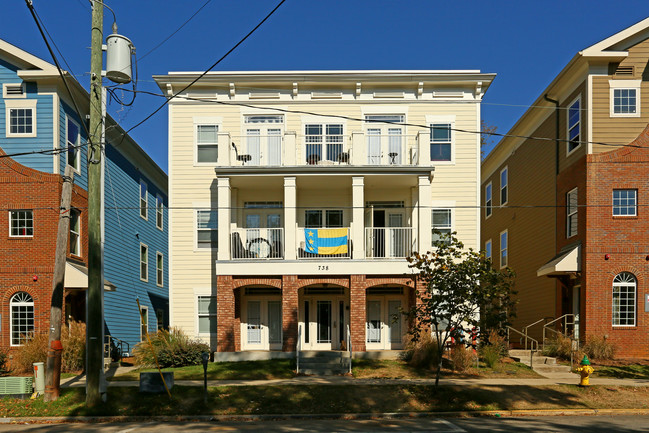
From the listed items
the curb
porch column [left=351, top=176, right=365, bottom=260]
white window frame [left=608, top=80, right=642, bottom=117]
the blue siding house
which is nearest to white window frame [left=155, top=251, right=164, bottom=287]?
the blue siding house

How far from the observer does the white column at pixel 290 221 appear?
826 inches

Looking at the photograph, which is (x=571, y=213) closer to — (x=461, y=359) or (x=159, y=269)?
(x=461, y=359)

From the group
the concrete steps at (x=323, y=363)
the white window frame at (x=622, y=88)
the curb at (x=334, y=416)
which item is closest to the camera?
the curb at (x=334, y=416)

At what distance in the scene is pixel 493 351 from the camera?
60.5ft

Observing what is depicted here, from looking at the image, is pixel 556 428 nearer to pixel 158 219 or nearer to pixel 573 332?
pixel 573 332

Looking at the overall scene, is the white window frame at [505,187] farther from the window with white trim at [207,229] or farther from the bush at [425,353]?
the window with white trim at [207,229]

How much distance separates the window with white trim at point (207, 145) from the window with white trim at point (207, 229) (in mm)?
2103

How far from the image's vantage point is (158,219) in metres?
32.1

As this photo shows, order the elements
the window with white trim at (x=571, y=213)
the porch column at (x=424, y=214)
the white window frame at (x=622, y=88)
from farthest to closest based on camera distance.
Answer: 1. the window with white trim at (x=571, y=213)
2. the porch column at (x=424, y=214)
3. the white window frame at (x=622, y=88)

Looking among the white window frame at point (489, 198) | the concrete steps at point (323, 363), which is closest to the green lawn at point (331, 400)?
the concrete steps at point (323, 363)

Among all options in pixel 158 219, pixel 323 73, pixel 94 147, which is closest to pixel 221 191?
pixel 323 73

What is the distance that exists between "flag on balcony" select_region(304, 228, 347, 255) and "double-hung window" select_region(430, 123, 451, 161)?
4.93m

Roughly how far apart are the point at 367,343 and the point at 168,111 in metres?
12.1

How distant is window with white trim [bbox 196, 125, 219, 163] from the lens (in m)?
22.8
